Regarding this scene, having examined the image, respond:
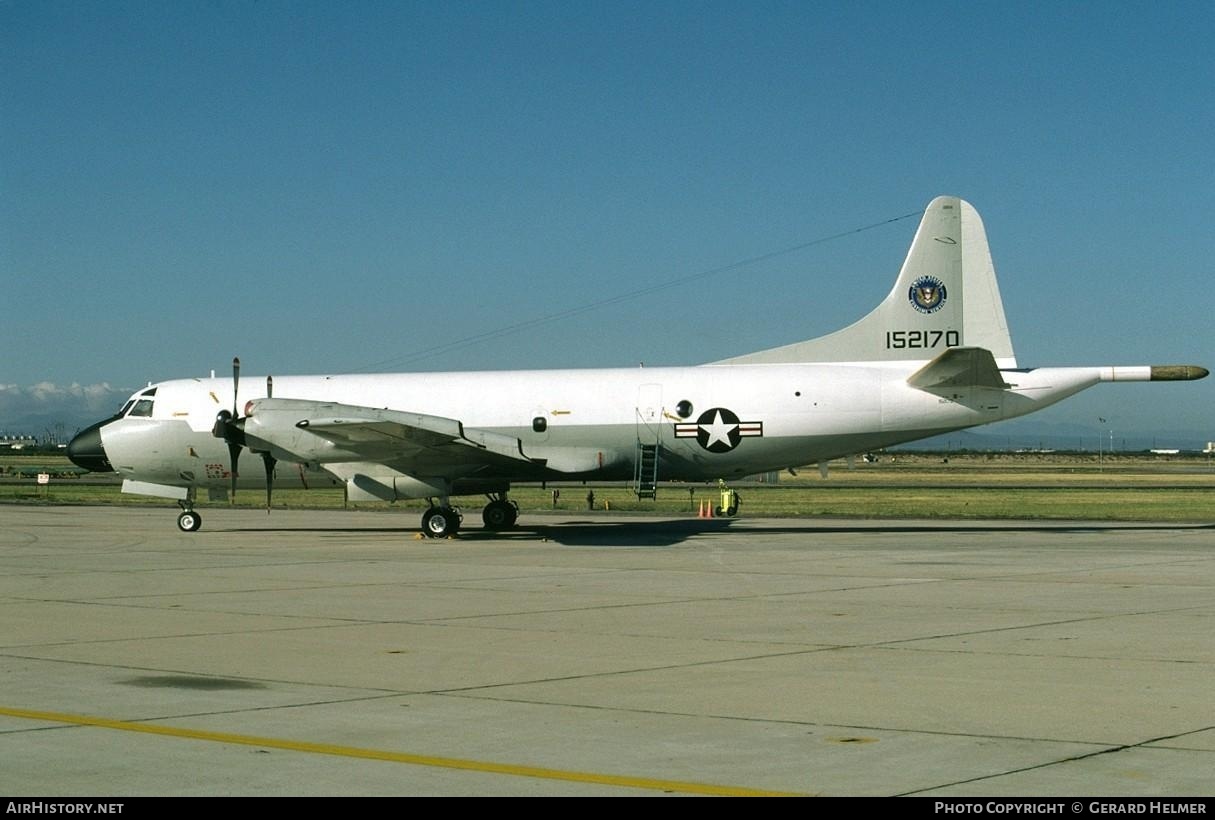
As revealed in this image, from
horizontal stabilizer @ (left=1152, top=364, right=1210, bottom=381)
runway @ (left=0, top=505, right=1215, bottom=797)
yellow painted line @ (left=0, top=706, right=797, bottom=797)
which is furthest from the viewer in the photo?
horizontal stabilizer @ (left=1152, top=364, right=1210, bottom=381)

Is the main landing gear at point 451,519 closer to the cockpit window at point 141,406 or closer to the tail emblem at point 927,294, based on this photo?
the cockpit window at point 141,406

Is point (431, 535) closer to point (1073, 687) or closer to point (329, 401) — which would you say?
point (329, 401)

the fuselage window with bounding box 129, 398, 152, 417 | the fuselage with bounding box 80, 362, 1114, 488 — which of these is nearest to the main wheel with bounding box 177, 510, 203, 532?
the fuselage with bounding box 80, 362, 1114, 488

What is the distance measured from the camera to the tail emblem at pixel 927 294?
30.4m

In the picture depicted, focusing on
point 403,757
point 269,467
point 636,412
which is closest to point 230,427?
point 269,467

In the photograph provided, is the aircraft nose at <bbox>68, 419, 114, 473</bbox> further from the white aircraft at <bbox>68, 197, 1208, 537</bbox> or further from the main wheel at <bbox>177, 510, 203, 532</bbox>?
the white aircraft at <bbox>68, 197, 1208, 537</bbox>

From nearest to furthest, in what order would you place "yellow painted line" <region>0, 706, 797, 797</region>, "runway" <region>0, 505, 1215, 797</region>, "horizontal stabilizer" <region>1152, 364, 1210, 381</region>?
"yellow painted line" <region>0, 706, 797, 797</region> < "runway" <region>0, 505, 1215, 797</region> < "horizontal stabilizer" <region>1152, 364, 1210, 381</region>

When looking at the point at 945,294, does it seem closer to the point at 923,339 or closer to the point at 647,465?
the point at 923,339

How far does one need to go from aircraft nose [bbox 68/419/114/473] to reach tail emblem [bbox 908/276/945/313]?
2145 cm

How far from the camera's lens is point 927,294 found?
100.0 ft

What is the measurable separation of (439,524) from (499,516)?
8.70ft

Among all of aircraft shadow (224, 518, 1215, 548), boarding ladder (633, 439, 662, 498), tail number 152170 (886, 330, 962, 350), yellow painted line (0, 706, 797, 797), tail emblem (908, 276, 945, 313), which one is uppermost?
tail emblem (908, 276, 945, 313)

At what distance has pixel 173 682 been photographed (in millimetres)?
10984

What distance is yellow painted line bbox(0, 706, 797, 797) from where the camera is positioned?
7.22m
